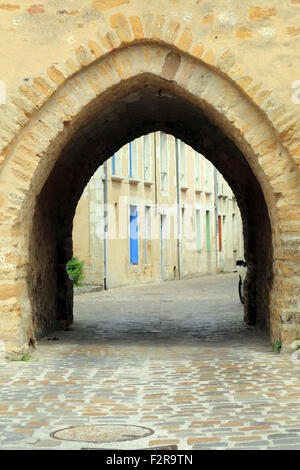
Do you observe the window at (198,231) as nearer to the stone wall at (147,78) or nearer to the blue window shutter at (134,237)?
the blue window shutter at (134,237)

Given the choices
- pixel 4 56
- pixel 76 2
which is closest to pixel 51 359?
pixel 4 56

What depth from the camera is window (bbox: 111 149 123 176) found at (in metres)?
22.3

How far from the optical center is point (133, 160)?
2420cm

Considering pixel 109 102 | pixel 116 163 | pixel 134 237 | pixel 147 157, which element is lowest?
pixel 134 237

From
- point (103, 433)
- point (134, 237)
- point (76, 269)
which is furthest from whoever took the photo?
point (134, 237)

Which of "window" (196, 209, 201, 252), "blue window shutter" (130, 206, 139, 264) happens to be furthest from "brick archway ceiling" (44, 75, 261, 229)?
"window" (196, 209, 201, 252)

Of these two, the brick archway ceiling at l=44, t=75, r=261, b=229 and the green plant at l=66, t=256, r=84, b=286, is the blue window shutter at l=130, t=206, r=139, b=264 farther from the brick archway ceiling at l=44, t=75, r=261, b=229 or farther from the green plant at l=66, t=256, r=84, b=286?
the brick archway ceiling at l=44, t=75, r=261, b=229

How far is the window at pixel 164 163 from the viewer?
26.9 metres

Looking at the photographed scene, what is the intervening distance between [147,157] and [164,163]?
1.92 meters

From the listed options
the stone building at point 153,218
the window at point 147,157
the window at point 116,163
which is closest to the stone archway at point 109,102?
the stone building at point 153,218

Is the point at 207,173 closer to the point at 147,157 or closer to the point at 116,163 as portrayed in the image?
the point at 147,157

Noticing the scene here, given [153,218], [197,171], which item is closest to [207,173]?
[197,171]
